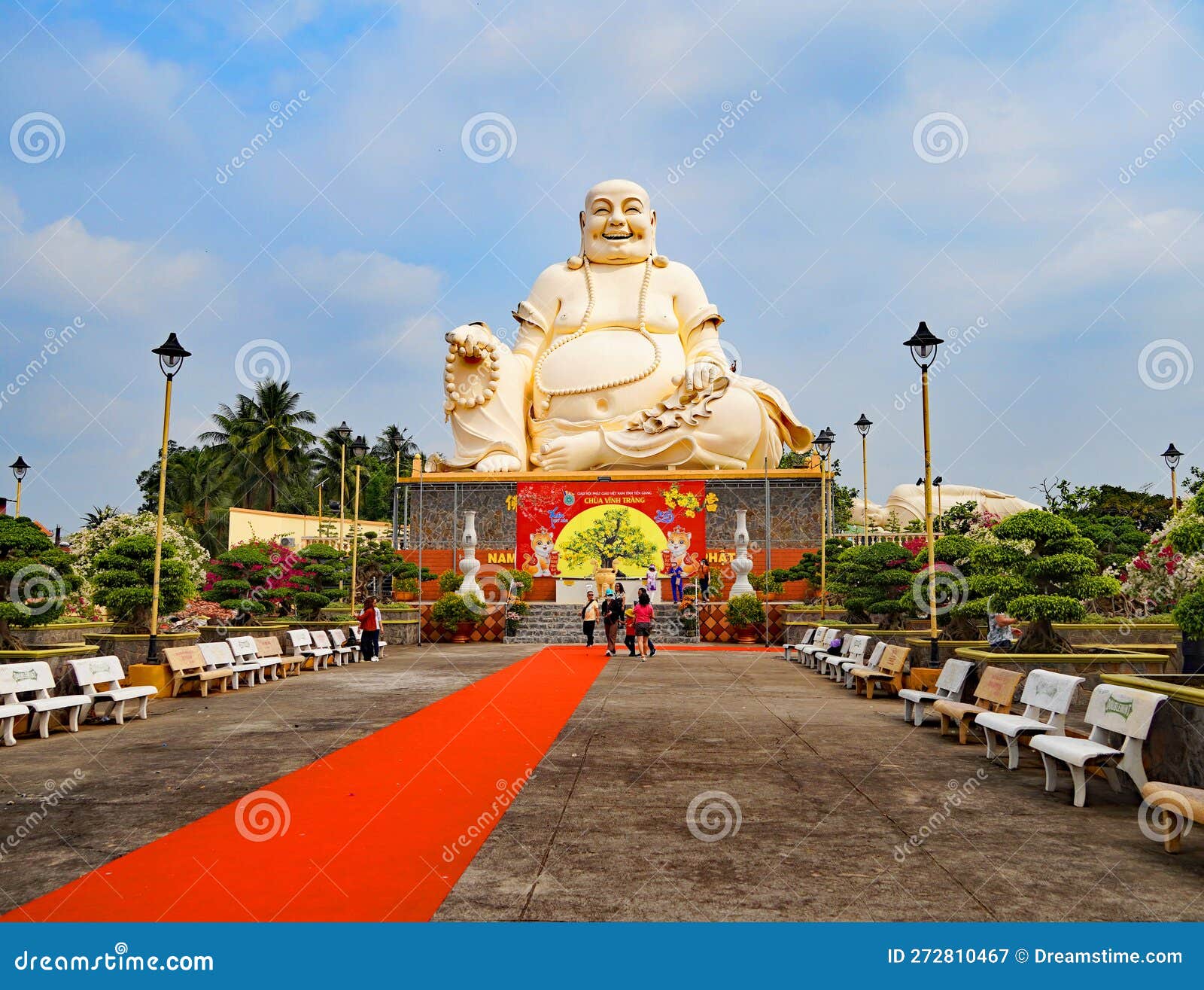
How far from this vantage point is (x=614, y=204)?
90.9 feet

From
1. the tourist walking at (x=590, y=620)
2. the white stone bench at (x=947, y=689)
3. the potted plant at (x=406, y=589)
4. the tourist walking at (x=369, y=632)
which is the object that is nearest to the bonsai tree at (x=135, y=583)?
the tourist walking at (x=369, y=632)

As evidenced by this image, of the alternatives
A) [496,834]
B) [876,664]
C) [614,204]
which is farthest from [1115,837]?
[614,204]

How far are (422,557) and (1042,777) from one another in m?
21.7

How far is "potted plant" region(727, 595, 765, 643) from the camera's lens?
66.4ft

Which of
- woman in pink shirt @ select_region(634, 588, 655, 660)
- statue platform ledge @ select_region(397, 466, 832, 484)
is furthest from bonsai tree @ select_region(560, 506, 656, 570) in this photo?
woman in pink shirt @ select_region(634, 588, 655, 660)

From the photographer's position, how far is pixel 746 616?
20.2 m

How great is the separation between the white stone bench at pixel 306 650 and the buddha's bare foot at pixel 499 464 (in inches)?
475

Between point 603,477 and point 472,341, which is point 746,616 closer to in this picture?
point 603,477

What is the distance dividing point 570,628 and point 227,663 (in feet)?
34.1

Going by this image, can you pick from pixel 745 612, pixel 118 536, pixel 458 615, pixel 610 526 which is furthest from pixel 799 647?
pixel 118 536

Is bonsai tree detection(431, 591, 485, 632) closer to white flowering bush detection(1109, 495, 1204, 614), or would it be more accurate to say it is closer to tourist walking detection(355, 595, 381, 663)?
tourist walking detection(355, 595, 381, 663)

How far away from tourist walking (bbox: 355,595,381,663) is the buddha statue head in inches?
621

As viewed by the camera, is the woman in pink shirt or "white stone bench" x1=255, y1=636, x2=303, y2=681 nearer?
"white stone bench" x1=255, y1=636, x2=303, y2=681

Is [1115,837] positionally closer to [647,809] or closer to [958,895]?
[958,895]
